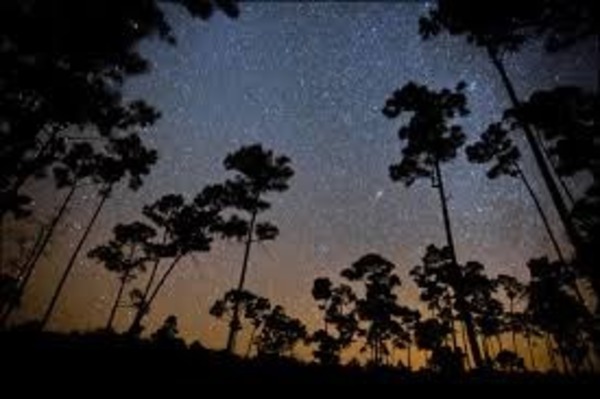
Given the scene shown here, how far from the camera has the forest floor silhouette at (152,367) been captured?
9688mm

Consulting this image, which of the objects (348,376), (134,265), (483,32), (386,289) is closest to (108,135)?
(348,376)

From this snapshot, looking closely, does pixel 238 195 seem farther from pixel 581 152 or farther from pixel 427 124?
pixel 581 152

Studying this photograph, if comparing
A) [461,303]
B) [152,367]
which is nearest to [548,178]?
[461,303]

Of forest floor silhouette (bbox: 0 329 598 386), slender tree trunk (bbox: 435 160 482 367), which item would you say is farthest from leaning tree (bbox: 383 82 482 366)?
forest floor silhouette (bbox: 0 329 598 386)

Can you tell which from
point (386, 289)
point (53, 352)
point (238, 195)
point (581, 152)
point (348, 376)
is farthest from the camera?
point (386, 289)

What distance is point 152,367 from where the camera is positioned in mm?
10867

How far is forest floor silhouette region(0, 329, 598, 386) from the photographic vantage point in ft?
31.8

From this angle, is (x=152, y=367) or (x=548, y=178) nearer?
(x=152, y=367)

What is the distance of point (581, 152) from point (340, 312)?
35.5 meters

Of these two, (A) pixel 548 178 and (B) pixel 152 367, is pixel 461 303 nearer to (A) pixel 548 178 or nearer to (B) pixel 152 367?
(A) pixel 548 178

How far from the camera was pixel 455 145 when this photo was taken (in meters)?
26.9

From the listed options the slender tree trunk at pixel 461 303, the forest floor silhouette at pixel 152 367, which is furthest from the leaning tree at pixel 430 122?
the forest floor silhouette at pixel 152 367

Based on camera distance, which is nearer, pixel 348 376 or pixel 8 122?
pixel 348 376

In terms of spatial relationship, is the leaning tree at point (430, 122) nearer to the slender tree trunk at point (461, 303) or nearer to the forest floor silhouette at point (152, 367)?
the slender tree trunk at point (461, 303)
